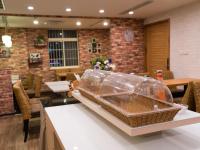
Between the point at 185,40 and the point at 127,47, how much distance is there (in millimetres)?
1869

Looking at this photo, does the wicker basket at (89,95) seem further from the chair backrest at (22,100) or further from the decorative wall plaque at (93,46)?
the decorative wall plaque at (93,46)

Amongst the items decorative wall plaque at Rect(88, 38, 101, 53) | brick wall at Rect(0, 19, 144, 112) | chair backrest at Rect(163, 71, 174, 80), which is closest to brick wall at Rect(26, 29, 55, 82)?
brick wall at Rect(0, 19, 144, 112)

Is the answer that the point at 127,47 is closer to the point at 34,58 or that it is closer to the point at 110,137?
the point at 34,58

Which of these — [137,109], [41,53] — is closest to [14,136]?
[137,109]

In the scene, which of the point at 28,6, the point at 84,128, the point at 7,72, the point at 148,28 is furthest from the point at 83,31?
the point at 84,128

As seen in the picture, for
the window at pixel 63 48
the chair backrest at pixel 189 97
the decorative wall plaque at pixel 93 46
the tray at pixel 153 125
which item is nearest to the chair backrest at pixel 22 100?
the tray at pixel 153 125

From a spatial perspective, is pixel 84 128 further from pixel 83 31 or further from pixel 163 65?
pixel 83 31

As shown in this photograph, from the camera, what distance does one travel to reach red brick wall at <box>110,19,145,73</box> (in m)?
6.02

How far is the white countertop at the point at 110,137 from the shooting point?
106 cm

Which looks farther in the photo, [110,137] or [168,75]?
[168,75]

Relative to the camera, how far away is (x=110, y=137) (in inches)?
46.8

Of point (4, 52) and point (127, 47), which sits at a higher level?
point (127, 47)

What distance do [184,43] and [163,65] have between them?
108cm

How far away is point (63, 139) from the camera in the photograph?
1.17 m
